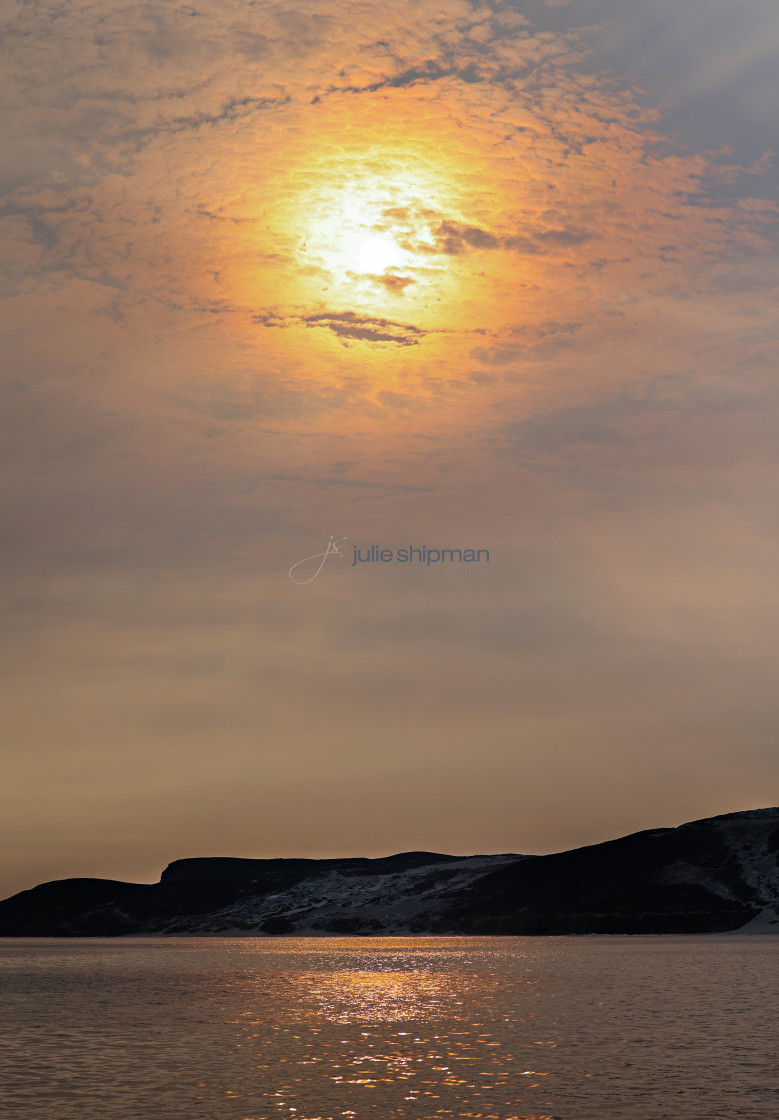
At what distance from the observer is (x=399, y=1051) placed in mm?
49781

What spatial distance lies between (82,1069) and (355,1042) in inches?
560

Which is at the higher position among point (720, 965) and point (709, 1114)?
point (720, 965)

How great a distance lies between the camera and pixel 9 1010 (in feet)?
250

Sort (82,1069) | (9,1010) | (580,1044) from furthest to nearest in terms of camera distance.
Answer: (9,1010), (580,1044), (82,1069)

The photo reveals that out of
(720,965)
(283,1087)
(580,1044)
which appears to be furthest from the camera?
(720,965)

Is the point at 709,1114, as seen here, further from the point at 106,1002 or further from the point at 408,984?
the point at 408,984

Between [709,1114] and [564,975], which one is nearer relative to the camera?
[709,1114]

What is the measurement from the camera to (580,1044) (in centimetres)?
5122

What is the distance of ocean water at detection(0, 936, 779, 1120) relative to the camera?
3531 centimetres

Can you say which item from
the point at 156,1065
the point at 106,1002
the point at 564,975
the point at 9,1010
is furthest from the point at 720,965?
the point at 156,1065

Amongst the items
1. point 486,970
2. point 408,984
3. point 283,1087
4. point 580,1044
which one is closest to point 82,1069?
point 283,1087

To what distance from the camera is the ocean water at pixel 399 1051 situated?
35.3 metres

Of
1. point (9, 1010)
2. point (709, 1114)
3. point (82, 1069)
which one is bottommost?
point (709, 1114)

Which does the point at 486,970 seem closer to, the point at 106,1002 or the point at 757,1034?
the point at 106,1002
